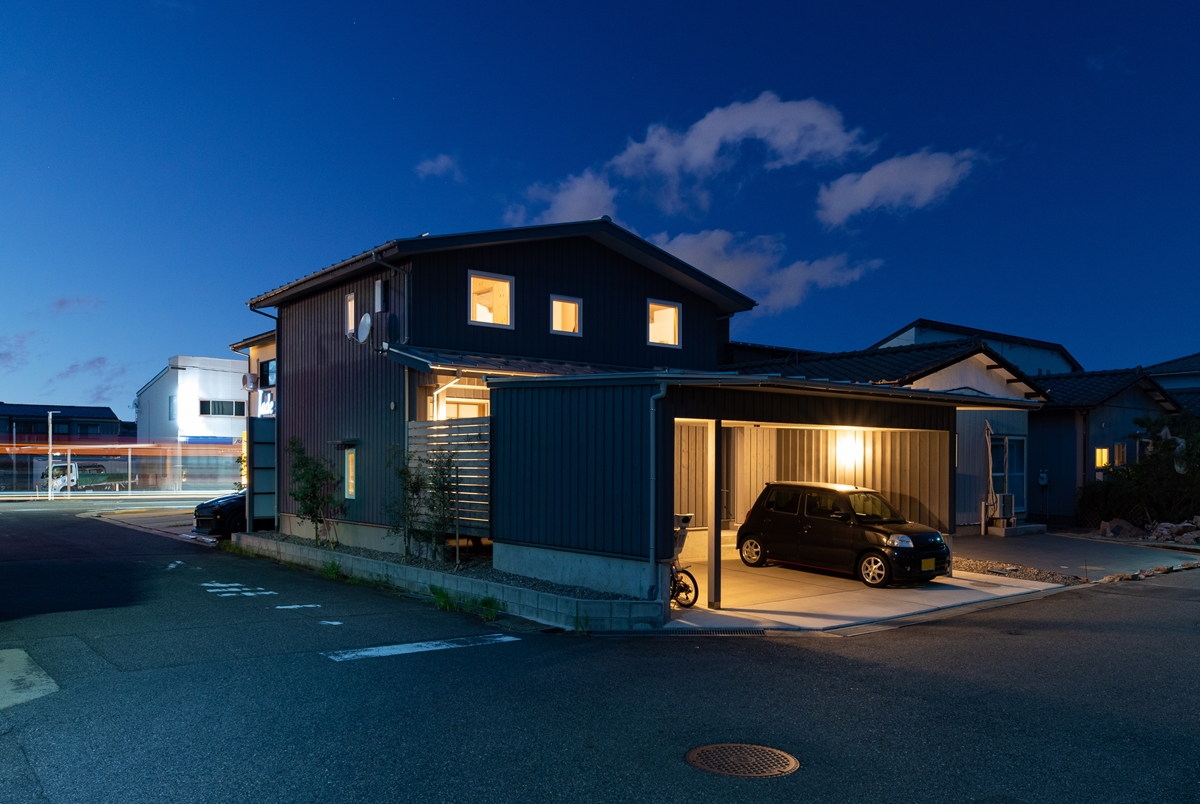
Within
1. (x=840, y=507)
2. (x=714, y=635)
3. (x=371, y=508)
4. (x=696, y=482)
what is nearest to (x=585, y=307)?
(x=696, y=482)

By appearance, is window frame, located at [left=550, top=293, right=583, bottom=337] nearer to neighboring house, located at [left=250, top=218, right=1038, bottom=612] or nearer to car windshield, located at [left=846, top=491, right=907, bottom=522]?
neighboring house, located at [left=250, top=218, right=1038, bottom=612]

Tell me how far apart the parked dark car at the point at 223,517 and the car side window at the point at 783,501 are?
13509 mm

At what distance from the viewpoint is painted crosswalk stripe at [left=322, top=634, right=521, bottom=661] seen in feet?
27.9

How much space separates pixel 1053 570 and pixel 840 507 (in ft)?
15.6

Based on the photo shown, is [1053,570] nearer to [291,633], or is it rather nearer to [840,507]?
[840,507]

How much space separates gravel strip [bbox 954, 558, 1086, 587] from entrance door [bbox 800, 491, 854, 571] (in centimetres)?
304

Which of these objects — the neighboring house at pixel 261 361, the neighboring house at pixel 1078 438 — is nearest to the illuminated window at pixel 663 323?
the neighboring house at pixel 1078 438

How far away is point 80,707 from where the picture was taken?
6.55m

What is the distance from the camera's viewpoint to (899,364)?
19.5m

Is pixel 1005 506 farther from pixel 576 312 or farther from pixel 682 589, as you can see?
pixel 682 589

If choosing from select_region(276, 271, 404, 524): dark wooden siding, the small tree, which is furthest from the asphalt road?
the small tree

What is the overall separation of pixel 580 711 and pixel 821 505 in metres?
7.96

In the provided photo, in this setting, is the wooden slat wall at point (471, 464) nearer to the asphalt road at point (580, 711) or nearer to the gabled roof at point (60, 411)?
the asphalt road at point (580, 711)

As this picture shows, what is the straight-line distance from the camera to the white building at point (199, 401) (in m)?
50.8
